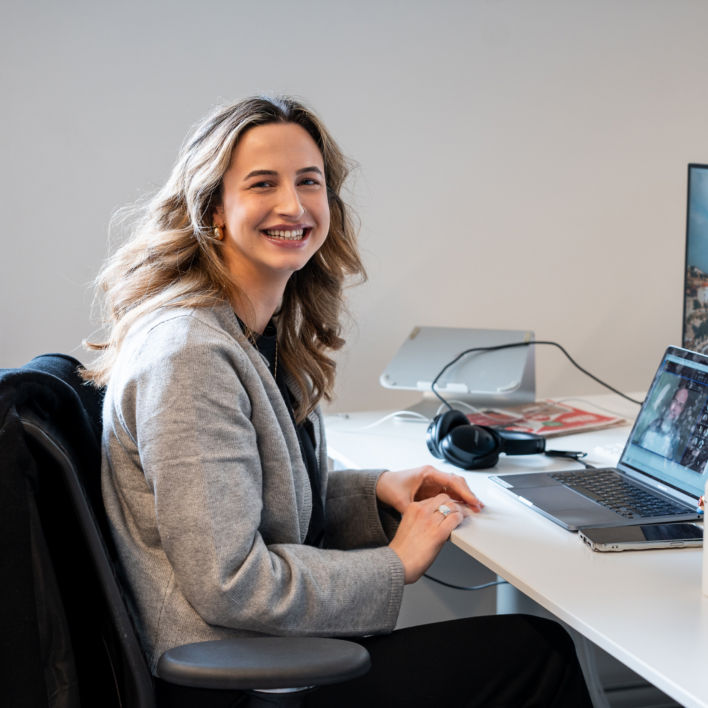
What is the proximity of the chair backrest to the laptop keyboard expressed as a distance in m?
0.70

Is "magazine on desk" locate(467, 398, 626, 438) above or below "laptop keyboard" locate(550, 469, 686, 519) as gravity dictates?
below

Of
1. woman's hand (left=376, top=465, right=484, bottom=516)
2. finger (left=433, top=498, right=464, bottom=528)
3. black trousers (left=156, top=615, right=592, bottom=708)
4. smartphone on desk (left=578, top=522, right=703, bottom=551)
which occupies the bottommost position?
black trousers (left=156, top=615, right=592, bottom=708)

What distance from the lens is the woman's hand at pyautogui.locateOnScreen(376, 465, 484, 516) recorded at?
1.37 meters

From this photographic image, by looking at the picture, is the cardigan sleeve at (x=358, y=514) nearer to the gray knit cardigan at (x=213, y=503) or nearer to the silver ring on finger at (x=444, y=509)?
the silver ring on finger at (x=444, y=509)

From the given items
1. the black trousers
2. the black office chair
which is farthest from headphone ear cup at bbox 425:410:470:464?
the black office chair

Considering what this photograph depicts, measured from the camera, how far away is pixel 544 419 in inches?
73.9

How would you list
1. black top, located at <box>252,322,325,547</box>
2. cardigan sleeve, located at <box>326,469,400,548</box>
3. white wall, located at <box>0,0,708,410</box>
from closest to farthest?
1. black top, located at <box>252,322,325,547</box>
2. cardigan sleeve, located at <box>326,469,400,548</box>
3. white wall, located at <box>0,0,708,410</box>

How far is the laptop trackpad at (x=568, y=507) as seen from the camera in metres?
1.21

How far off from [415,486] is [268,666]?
0.63 meters

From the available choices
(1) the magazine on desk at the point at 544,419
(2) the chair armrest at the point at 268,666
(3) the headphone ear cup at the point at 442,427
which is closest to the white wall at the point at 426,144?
(1) the magazine on desk at the point at 544,419

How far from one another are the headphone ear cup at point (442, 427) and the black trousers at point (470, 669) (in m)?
0.44

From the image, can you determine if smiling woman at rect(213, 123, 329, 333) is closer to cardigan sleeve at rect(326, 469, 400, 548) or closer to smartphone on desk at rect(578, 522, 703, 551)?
cardigan sleeve at rect(326, 469, 400, 548)

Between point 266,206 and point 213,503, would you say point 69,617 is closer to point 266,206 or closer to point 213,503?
point 213,503

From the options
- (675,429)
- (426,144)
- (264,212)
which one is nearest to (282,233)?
(264,212)
